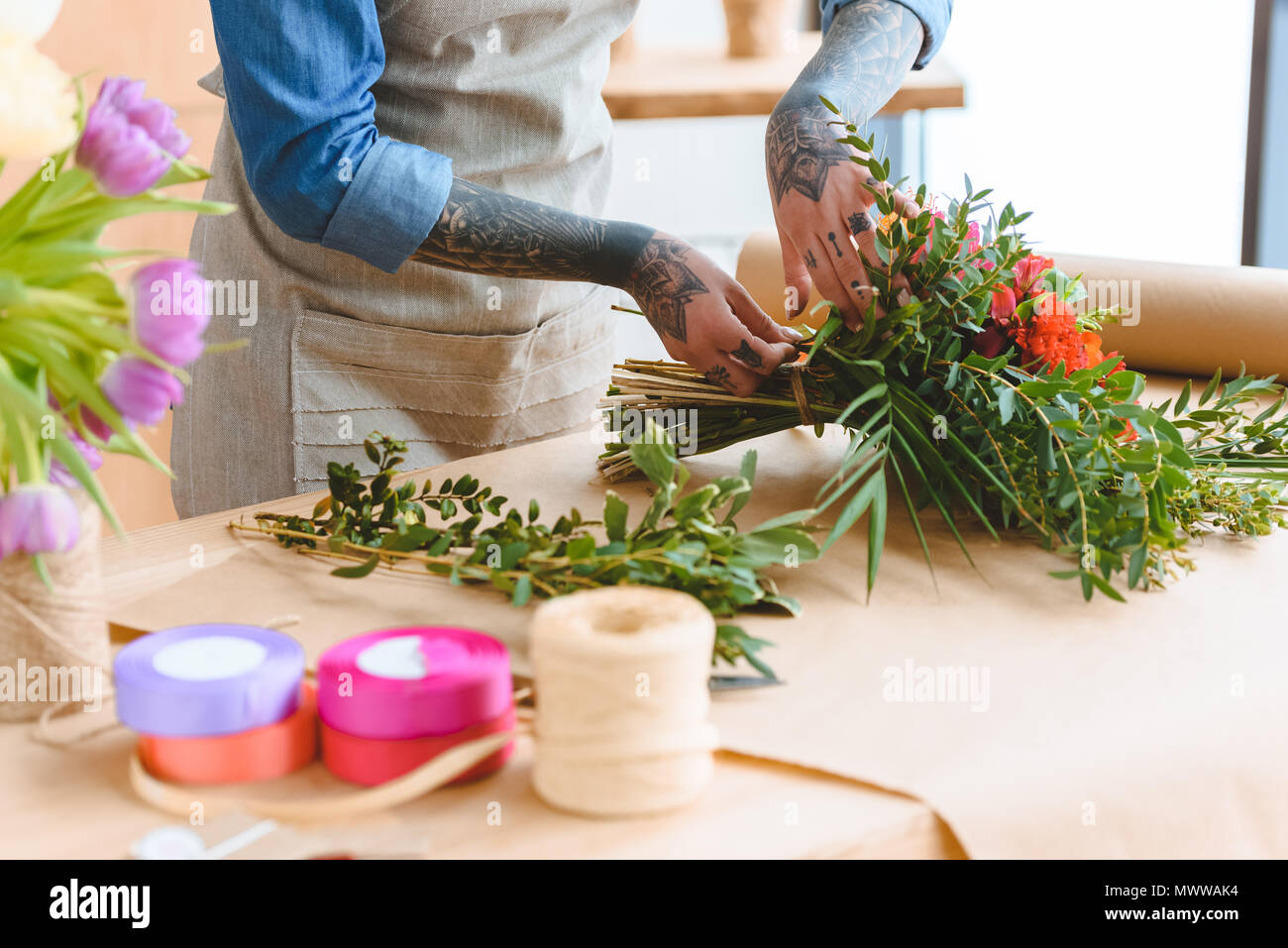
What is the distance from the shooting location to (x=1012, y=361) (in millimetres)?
956

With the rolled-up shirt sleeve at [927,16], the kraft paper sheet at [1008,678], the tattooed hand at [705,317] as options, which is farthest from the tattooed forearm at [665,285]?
the rolled-up shirt sleeve at [927,16]

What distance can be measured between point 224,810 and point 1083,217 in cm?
273

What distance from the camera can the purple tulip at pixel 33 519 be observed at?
0.56 metres

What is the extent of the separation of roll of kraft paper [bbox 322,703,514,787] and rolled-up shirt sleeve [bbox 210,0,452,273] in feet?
2.09

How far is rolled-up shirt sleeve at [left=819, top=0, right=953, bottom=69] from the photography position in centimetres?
138

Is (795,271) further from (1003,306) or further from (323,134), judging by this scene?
(323,134)

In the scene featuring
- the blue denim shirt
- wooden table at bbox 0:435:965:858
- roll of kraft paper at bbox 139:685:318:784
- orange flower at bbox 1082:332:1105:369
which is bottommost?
wooden table at bbox 0:435:965:858

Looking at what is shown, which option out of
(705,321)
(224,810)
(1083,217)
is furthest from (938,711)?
(1083,217)

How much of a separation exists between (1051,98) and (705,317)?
84.6 inches

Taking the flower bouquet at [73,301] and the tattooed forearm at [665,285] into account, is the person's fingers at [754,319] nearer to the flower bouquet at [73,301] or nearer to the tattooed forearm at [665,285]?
the tattooed forearm at [665,285]

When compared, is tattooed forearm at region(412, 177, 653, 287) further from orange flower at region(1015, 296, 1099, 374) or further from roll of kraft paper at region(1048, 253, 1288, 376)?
roll of kraft paper at region(1048, 253, 1288, 376)

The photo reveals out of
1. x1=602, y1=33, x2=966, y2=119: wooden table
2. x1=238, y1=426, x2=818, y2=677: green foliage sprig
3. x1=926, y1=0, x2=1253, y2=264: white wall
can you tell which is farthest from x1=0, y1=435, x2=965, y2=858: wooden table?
x1=926, y1=0, x2=1253, y2=264: white wall

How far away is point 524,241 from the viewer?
3.76 ft

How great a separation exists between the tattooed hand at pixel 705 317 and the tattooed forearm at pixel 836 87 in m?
0.12
